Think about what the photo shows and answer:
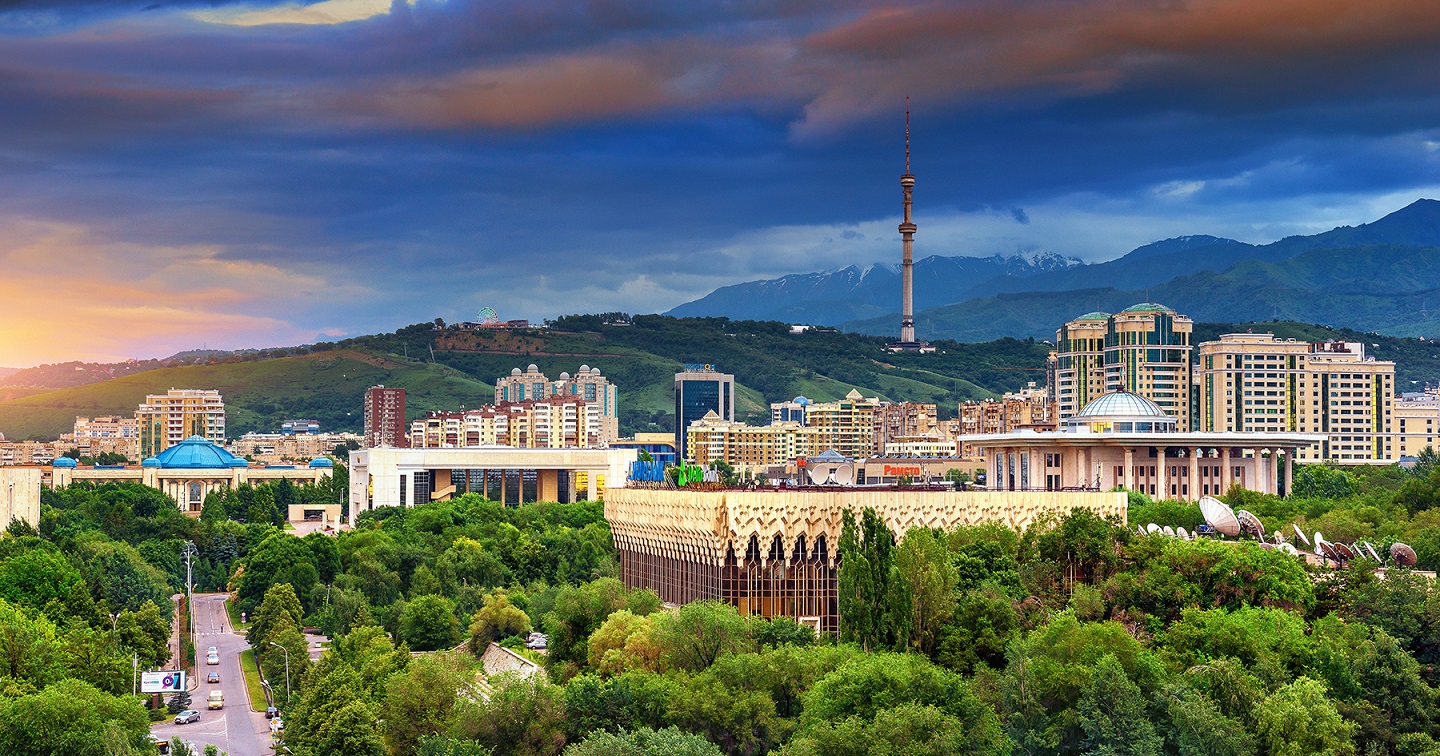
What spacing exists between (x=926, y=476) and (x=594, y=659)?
3341 cm

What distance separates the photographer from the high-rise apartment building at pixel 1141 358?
179 metres

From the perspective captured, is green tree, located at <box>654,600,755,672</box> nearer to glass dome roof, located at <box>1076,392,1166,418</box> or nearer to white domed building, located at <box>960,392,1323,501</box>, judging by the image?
white domed building, located at <box>960,392,1323,501</box>

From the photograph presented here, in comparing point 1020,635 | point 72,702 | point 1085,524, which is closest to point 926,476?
point 1085,524

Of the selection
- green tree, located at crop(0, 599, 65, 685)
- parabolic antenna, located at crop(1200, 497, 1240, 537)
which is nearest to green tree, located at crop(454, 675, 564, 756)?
green tree, located at crop(0, 599, 65, 685)

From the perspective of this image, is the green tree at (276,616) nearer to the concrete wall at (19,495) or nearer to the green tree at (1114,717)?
the concrete wall at (19,495)

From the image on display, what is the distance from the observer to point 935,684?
146 ft

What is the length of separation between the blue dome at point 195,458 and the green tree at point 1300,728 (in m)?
162

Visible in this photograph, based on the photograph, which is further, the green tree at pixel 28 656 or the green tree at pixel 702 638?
the green tree at pixel 28 656

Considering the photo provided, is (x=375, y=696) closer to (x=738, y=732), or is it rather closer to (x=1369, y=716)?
(x=738, y=732)

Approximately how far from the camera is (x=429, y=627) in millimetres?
80000

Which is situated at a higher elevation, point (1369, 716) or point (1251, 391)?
point (1251, 391)

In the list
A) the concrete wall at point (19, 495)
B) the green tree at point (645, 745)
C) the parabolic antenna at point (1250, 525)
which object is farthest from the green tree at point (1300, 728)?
the concrete wall at point (19, 495)

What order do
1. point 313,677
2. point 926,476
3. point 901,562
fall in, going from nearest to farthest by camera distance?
1. point 901,562
2. point 313,677
3. point 926,476

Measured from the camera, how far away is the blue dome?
189625mm
